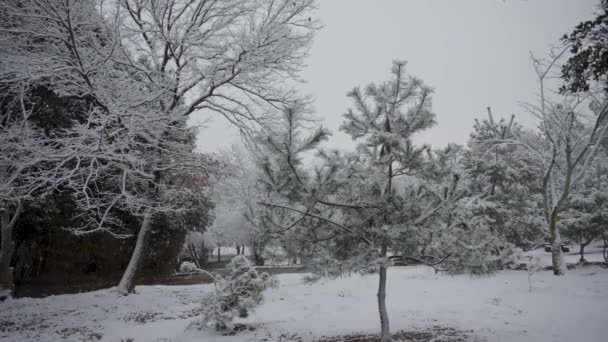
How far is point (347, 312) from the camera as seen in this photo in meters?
8.94

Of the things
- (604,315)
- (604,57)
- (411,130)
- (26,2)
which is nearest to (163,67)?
(26,2)

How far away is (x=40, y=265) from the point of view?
43.4ft

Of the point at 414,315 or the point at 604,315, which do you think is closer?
the point at 604,315

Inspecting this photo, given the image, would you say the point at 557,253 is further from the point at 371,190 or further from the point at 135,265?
the point at 135,265

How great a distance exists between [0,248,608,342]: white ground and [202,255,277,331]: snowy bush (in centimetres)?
36

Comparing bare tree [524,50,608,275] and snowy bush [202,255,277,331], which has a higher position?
bare tree [524,50,608,275]

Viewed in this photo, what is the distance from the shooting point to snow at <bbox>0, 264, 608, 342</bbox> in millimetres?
6578

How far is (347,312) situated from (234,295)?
10.9 ft

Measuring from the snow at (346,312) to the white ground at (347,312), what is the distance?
17 millimetres

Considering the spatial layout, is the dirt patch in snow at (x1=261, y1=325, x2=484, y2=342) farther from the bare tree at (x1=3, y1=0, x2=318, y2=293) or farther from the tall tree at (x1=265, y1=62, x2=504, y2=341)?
the bare tree at (x1=3, y1=0, x2=318, y2=293)

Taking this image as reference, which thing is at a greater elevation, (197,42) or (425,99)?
(197,42)

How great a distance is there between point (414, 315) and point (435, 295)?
126 inches

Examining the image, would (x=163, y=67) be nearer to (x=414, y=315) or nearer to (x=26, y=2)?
(x=26, y=2)

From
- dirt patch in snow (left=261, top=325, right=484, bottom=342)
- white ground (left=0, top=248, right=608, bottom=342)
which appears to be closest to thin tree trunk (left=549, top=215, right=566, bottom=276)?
white ground (left=0, top=248, right=608, bottom=342)
